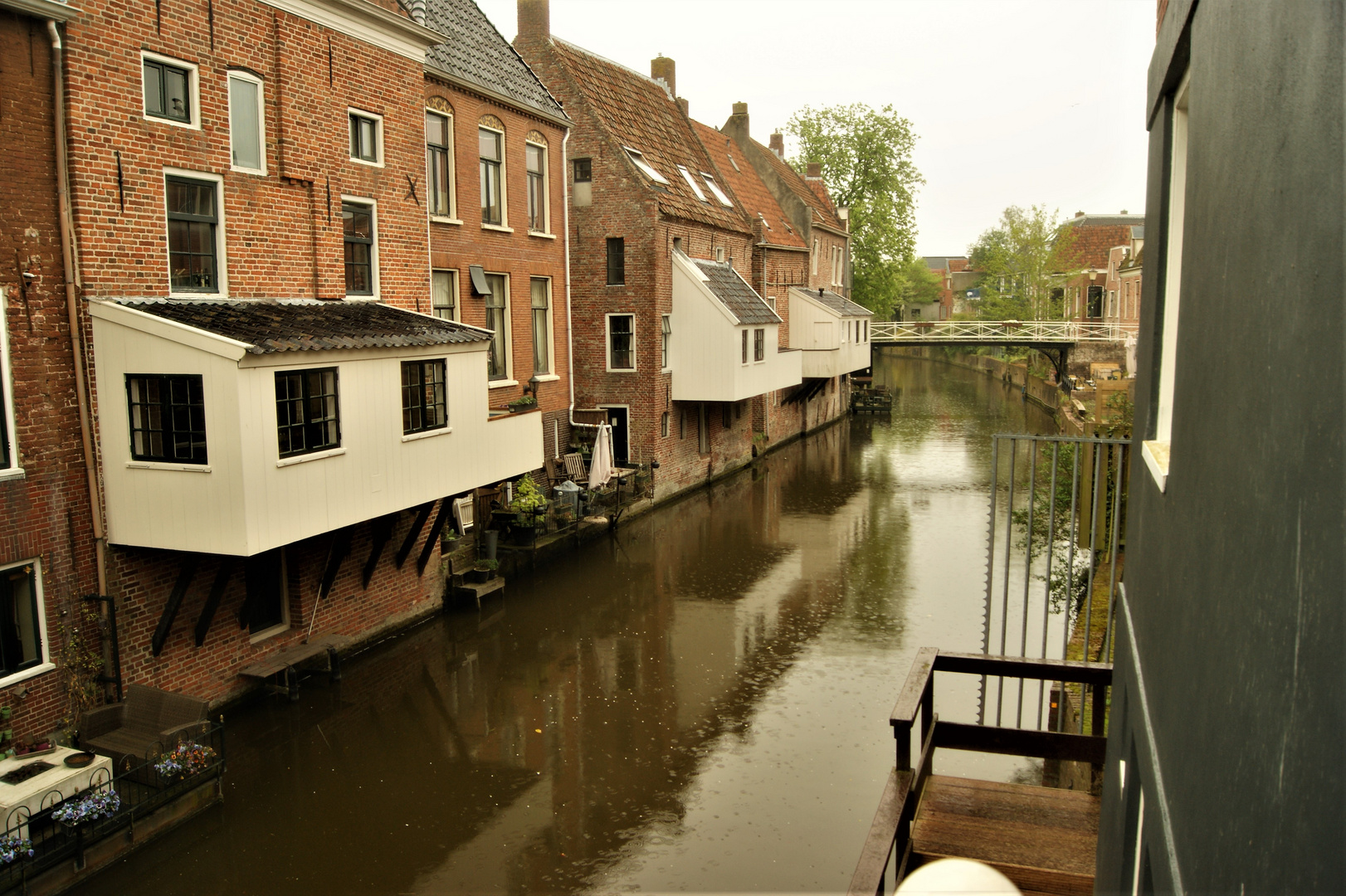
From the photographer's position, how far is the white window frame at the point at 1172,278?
3809 millimetres

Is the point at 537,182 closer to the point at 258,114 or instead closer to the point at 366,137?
the point at 366,137

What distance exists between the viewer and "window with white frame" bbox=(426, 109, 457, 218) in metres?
16.3

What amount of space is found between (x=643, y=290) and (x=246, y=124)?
12388mm

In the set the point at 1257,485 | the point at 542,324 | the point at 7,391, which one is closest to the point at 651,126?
the point at 542,324

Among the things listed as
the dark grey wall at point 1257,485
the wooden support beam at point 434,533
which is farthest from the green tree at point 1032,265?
the dark grey wall at point 1257,485

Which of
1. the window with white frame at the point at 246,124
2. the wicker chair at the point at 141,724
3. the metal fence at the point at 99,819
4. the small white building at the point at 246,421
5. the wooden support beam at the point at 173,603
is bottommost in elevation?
the metal fence at the point at 99,819

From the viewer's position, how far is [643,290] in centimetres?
2289

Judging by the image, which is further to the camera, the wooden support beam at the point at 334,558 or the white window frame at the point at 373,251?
the white window frame at the point at 373,251

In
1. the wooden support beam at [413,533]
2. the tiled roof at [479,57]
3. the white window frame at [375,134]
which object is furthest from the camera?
the tiled roof at [479,57]

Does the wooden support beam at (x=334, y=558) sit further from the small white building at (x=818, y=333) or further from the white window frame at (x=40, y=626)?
the small white building at (x=818, y=333)

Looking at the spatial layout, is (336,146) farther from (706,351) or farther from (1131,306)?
(1131,306)

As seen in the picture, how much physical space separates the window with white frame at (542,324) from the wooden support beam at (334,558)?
8384 mm

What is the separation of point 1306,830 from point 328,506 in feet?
34.6

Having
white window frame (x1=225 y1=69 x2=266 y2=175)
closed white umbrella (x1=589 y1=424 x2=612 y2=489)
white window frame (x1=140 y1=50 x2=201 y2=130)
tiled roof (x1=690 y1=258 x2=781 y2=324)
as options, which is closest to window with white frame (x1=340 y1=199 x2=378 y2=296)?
white window frame (x1=225 y1=69 x2=266 y2=175)
